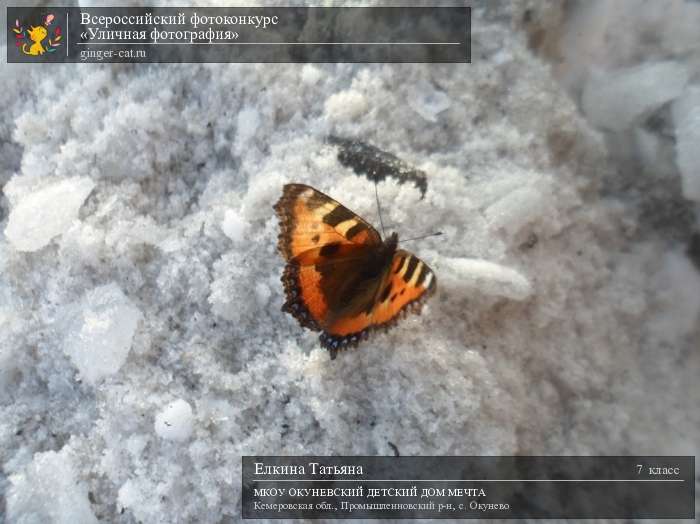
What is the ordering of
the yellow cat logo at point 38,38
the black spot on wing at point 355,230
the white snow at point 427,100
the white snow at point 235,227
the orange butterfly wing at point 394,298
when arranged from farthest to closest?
the yellow cat logo at point 38,38 → the white snow at point 427,100 → the white snow at point 235,227 → the black spot on wing at point 355,230 → the orange butterfly wing at point 394,298

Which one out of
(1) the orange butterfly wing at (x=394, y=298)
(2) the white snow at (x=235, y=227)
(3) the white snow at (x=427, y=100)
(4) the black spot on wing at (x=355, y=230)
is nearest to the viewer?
(1) the orange butterfly wing at (x=394, y=298)

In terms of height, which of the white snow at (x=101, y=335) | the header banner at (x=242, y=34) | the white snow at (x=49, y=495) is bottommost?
the white snow at (x=49, y=495)

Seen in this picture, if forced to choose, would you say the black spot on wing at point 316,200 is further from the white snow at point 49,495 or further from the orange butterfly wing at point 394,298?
the white snow at point 49,495

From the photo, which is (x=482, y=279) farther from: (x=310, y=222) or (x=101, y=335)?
(x=101, y=335)

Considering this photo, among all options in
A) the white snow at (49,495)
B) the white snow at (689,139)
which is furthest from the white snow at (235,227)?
the white snow at (689,139)

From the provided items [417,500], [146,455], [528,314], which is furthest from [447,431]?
[146,455]

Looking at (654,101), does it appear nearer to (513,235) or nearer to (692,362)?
(513,235)

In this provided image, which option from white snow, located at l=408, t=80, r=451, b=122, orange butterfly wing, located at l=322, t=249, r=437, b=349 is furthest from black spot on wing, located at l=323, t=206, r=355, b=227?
white snow, located at l=408, t=80, r=451, b=122
